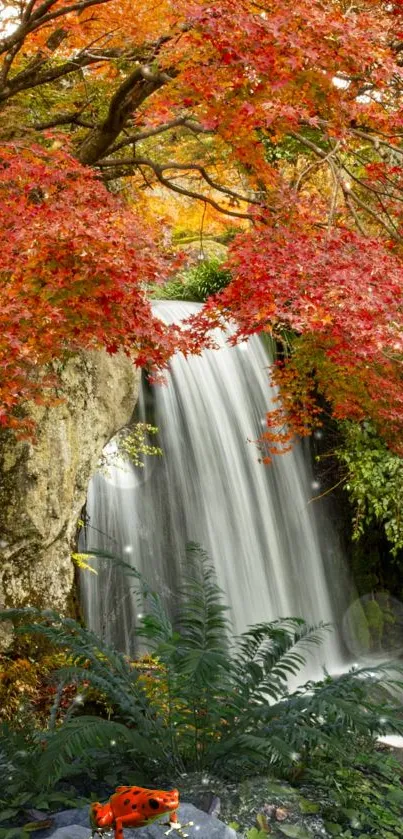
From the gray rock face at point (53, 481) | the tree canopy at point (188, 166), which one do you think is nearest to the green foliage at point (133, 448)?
the gray rock face at point (53, 481)

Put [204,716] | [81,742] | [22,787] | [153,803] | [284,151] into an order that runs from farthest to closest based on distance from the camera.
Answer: [284,151] → [204,716] → [22,787] → [81,742] → [153,803]

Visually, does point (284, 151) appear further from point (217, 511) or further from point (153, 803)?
point (153, 803)

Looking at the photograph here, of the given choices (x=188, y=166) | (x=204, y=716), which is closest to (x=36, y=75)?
(x=188, y=166)

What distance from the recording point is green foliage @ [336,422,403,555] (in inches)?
Result: 395

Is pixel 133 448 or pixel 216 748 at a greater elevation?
pixel 133 448

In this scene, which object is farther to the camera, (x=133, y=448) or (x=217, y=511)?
(x=217, y=511)

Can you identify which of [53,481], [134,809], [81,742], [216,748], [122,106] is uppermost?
[122,106]

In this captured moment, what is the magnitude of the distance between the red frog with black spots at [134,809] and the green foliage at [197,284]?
1150 cm

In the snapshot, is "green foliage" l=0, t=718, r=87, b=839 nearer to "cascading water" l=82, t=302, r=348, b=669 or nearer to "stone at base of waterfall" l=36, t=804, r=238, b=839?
"stone at base of waterfall" l=36, t=804, r=238, b=839

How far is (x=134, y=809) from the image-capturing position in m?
2.03

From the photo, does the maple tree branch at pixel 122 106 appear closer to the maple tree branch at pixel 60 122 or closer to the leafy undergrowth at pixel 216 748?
the maple tree branch at pixel 60 122

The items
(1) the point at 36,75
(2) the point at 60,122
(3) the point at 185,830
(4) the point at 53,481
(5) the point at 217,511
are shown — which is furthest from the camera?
(5) the point at 217,511

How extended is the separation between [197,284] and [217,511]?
5.42 metres

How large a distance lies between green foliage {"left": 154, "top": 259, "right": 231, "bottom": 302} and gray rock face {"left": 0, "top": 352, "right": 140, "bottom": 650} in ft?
21.3
